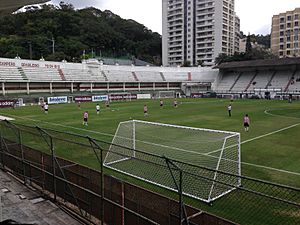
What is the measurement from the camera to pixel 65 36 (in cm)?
10688

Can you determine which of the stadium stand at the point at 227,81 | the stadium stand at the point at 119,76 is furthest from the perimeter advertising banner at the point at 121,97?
the stadium stand at the point at 227,81

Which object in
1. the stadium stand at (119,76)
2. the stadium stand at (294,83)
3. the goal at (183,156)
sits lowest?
the goal at (183,156)

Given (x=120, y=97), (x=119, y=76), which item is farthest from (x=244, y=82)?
(x=120, y=97)

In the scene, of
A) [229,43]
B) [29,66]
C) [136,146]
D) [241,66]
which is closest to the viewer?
[136,146]

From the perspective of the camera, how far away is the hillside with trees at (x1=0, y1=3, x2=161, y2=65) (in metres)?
90.8

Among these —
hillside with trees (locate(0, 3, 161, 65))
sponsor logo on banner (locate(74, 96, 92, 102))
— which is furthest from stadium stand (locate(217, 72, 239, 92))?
hillside with trees (locate(0, 3, 161, 65))

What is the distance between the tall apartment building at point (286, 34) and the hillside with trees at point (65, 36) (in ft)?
177

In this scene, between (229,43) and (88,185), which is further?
(229,43)

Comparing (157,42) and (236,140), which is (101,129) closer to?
(236,140)

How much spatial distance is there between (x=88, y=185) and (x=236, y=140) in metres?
6.92

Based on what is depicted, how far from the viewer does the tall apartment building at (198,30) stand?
129750 millimetres

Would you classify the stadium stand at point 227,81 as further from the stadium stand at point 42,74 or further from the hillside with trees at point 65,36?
the hillside with trees at point 65,36

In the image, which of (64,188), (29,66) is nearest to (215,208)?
(64,188)

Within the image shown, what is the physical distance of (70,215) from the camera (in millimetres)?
9633
